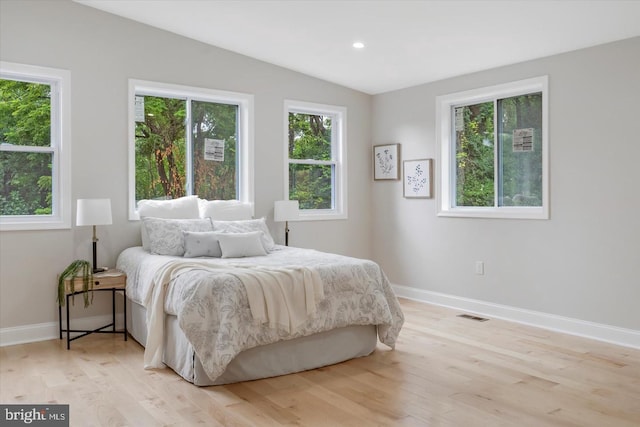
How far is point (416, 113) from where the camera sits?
601 cm

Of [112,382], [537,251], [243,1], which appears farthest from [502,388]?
[243,1]

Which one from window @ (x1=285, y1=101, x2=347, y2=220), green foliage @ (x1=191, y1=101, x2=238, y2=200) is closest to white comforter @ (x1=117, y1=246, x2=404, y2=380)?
green foliage @ (x1=191, y1=101, x2=238, y2=200)

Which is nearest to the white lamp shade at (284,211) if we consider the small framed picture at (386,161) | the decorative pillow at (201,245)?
the decorative pillow at (201,245)

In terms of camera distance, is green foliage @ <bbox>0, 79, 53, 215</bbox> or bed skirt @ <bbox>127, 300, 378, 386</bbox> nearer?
bed skirt @ <bbox>127, 300, 378, 386</bbox>

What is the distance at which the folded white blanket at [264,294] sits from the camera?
11.0ft

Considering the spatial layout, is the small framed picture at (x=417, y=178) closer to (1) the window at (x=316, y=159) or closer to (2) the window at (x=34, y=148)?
(1) the window at (x=316, y=159)

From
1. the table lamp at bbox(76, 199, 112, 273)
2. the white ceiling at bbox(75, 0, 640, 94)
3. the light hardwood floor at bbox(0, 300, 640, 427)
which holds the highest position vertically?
the white ceiling at bbox(75, 0, 640, 94)

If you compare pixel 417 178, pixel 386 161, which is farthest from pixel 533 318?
pixel 386 161

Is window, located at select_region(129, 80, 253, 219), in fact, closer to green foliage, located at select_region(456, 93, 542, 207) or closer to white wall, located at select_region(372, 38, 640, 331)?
white wall, located at select_region(372, 38, 640, 331)

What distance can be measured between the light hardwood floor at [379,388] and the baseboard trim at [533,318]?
0.13 metres

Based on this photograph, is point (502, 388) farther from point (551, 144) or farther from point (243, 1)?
point (243, 1)

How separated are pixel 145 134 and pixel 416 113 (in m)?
2.90

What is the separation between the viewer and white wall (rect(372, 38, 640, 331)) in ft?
13.9

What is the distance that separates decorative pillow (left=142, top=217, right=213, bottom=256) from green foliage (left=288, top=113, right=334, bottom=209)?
168 cm
